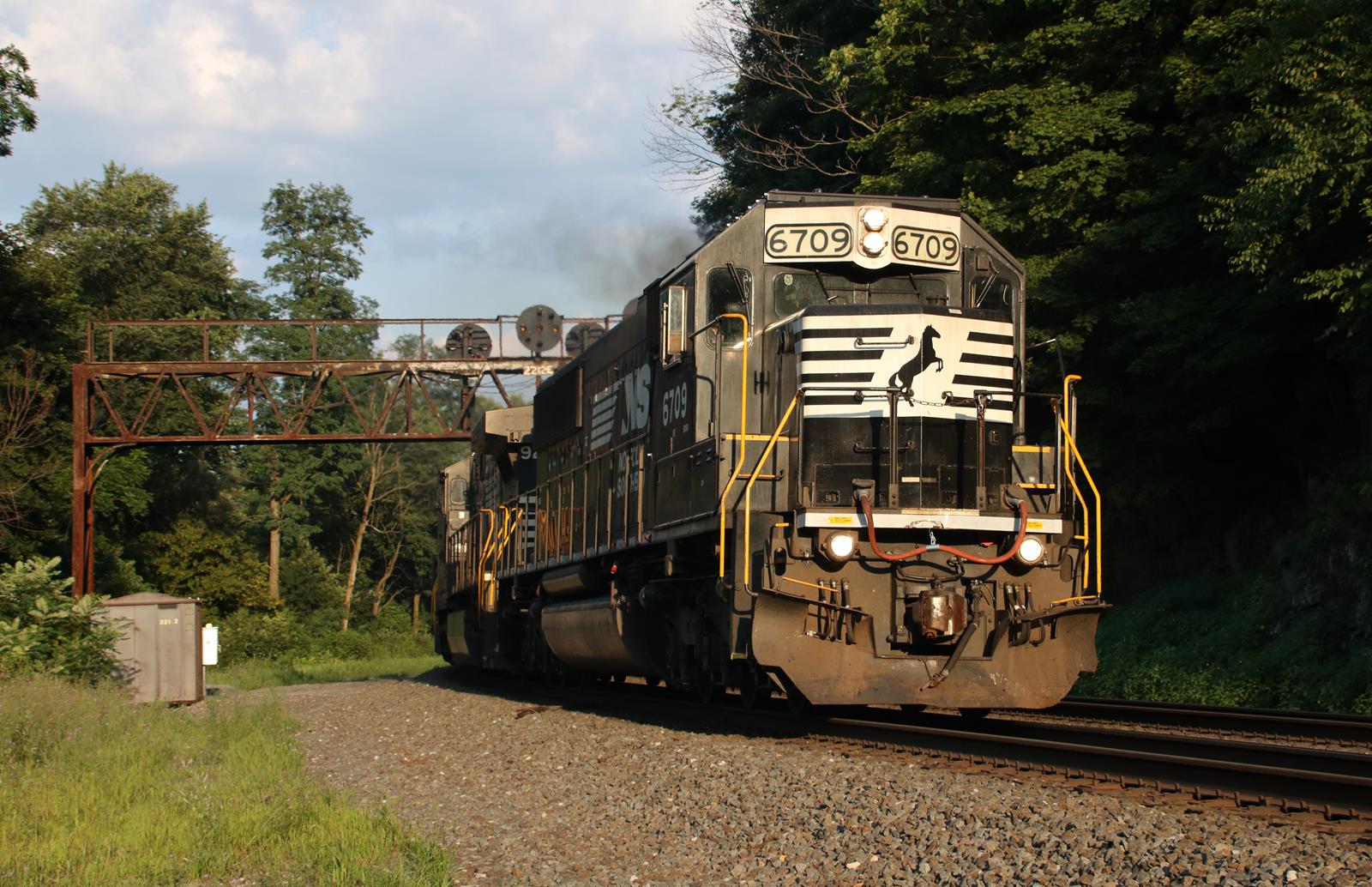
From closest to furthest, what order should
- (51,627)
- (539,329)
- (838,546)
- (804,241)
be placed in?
(838,546) → (804,241) → (51,627) → (539,329)

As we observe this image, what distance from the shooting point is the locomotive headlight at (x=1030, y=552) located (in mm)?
9773

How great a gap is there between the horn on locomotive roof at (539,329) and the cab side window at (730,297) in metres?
18.8

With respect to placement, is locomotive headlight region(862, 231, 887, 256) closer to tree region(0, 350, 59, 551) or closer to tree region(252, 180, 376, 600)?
tree region(0, 350, 59, 551)

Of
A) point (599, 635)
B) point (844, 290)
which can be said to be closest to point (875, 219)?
point (844, 290)

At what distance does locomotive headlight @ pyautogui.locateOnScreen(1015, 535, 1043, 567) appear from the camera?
9.77 metres

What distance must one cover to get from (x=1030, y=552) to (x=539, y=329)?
21.1 meters

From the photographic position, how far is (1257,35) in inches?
710

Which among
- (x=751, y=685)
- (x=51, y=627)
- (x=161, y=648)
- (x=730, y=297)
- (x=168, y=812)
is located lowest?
(x=161, y=648)

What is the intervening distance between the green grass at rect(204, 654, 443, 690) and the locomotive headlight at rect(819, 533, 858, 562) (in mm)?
19975

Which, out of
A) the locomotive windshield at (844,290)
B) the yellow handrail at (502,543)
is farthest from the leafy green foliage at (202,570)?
the locomotive windshield at (844,290)

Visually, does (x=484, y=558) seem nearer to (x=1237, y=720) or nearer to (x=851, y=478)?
(x=851, y=478)

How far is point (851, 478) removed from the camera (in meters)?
10.2

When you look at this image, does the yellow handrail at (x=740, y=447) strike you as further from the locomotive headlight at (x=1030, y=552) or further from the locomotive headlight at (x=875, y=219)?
the locomotive headlight at (x=1030, y=552)

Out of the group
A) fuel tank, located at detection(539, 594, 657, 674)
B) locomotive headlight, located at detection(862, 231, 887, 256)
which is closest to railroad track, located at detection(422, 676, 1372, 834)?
fuel tank, located at detection(539, 594, 657, 674)
